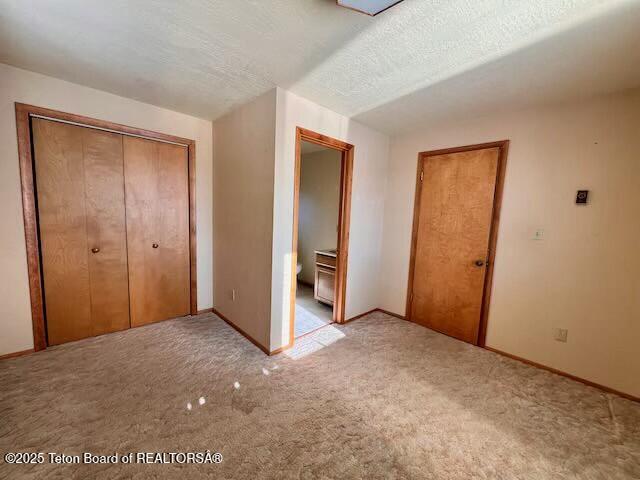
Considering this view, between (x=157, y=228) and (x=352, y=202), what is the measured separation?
2219 mm

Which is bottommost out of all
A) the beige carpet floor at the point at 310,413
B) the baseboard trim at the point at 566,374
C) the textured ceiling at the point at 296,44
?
the beige carpet floor at the point at 310,413

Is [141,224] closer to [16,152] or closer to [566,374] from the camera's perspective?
[16,152]

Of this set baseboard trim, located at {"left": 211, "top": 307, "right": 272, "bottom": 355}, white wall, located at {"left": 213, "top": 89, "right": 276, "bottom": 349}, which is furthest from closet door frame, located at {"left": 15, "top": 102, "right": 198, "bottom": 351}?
baseboard trim, located at {"left": 211, "top": 307, "right": 272, "bottom": 355}

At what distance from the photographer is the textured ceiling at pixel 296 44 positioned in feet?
4.34

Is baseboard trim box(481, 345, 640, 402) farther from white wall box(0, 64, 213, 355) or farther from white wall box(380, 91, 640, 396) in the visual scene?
white wall box(0, 64, 213, 355)

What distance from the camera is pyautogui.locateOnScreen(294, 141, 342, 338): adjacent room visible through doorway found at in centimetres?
353

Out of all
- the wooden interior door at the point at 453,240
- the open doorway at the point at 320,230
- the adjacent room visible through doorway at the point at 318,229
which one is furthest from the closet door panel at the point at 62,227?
the wooden interior door at the point at 453,240

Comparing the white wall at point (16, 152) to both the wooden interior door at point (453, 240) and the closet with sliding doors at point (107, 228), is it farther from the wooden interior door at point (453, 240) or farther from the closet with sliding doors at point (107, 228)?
the wooden interior door at point (453, 240)

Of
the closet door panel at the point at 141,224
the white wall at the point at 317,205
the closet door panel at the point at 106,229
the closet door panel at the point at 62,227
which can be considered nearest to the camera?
the closet door panel at the point at 62,227

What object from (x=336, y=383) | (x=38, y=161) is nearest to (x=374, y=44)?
(x=336, y=383)

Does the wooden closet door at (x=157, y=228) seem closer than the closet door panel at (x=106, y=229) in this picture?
No

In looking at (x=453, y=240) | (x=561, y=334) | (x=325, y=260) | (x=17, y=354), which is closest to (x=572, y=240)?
(x=561, y=334)

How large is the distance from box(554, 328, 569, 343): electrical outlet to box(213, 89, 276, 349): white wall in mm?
2603

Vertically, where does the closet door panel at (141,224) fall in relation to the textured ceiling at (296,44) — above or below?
below
